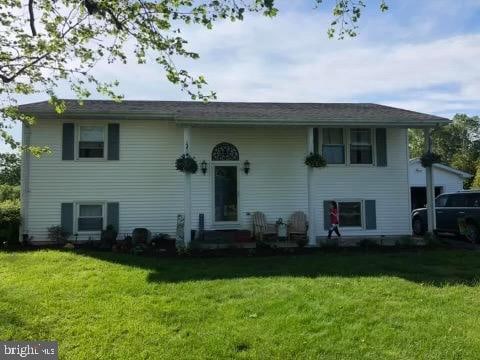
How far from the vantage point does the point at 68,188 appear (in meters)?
13.4

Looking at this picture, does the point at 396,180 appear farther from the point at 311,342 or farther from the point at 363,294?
the point at 311,342

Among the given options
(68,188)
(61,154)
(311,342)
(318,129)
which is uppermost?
(318,129)

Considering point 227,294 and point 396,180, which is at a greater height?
point 396,180

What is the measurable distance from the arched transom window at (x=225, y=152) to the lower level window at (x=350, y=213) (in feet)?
12.3

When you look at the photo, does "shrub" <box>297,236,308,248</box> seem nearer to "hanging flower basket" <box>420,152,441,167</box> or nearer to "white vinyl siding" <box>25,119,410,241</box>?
"white vinyl siding" <box>25,119,410,241</box>

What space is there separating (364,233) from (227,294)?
27.5 feet

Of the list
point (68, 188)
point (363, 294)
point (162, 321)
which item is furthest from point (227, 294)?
point (68, 188)

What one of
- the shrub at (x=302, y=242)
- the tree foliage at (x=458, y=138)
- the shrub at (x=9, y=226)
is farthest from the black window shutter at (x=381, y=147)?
the tree foliage at (x=458, y=138)

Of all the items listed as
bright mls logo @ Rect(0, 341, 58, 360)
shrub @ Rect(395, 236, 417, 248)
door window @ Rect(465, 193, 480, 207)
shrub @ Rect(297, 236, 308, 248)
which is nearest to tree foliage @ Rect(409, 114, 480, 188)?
door window @ Rect(465, 193, 480, 207)

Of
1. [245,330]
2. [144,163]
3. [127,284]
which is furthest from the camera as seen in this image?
[144,163]

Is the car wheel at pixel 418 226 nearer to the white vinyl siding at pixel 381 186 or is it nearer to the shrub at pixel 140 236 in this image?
the white vinyl siding at pixel 381 186

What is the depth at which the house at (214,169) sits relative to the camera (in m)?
13.3

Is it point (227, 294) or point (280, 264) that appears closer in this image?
point (227, 294)

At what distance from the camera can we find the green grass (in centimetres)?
509
